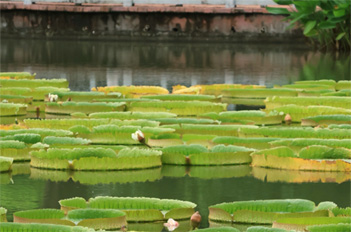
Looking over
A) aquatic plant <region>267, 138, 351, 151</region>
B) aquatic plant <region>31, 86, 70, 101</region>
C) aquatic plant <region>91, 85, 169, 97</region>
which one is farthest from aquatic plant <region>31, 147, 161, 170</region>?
aquatic plant <region>91, 85, 169, 97</region>

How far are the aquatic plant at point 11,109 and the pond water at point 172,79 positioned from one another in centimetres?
200

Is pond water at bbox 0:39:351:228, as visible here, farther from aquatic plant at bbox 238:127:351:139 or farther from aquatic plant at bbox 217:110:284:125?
aquatic plant at bbox 217:110:284:125

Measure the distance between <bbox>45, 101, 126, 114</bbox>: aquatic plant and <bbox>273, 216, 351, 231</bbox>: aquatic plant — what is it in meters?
3.60

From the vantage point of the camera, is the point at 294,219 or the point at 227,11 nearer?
the point at 294,219

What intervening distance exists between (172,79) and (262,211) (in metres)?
7.43

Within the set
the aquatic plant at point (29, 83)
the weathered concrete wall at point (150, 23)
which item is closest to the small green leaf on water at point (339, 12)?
the weathered concrete wall at point (150, 23)

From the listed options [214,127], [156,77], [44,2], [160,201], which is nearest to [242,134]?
Result: [214,127]

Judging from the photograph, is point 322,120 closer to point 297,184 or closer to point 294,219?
point 297,184

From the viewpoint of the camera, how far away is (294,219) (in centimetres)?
354

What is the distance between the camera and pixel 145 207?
12.6 ft

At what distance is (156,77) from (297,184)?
6.99m

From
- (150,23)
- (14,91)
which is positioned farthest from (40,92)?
(150,23)

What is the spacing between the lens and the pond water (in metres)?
4.36

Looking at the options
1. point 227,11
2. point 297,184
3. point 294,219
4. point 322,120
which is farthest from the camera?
point 227,11
